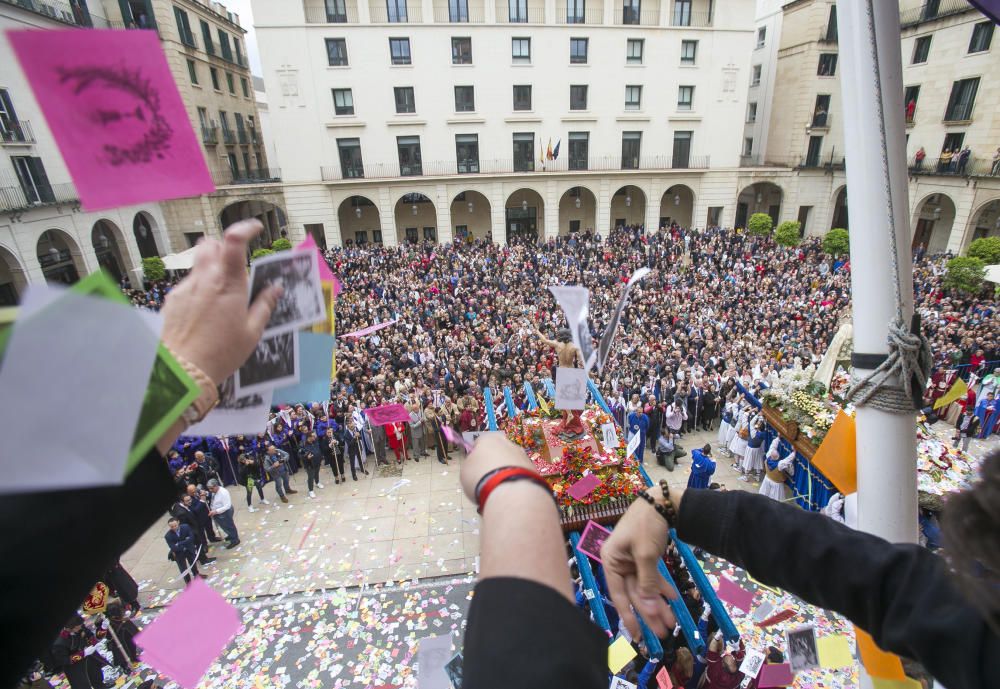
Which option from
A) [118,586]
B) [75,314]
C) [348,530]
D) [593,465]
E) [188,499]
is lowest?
[348,530]

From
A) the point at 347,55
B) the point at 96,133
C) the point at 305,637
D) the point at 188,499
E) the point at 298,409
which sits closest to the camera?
the point at 96,133

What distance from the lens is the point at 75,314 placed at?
859mm

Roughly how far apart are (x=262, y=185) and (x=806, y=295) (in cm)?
3047

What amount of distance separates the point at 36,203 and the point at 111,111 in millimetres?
26992

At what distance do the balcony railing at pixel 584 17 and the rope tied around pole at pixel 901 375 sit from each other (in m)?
34.9

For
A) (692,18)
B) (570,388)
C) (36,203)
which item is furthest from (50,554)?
(692,18)

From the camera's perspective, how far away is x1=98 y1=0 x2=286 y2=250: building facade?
1081 inches

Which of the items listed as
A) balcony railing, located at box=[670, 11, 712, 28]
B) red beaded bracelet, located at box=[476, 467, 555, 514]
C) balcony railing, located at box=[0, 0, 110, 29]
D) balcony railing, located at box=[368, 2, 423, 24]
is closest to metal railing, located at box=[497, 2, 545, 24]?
balcony railing, located at box=[368, 2, 423, 24]

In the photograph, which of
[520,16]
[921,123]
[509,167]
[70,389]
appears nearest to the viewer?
[70,389]

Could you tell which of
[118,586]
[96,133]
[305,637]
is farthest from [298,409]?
[96,133]

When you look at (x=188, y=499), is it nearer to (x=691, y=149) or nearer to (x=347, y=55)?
(x=347, y=55)

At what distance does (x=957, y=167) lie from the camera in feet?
87.0

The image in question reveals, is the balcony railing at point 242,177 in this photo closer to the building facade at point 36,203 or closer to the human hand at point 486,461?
the building facade at point 36,203

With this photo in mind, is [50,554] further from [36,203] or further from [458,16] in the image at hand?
[458,16]
